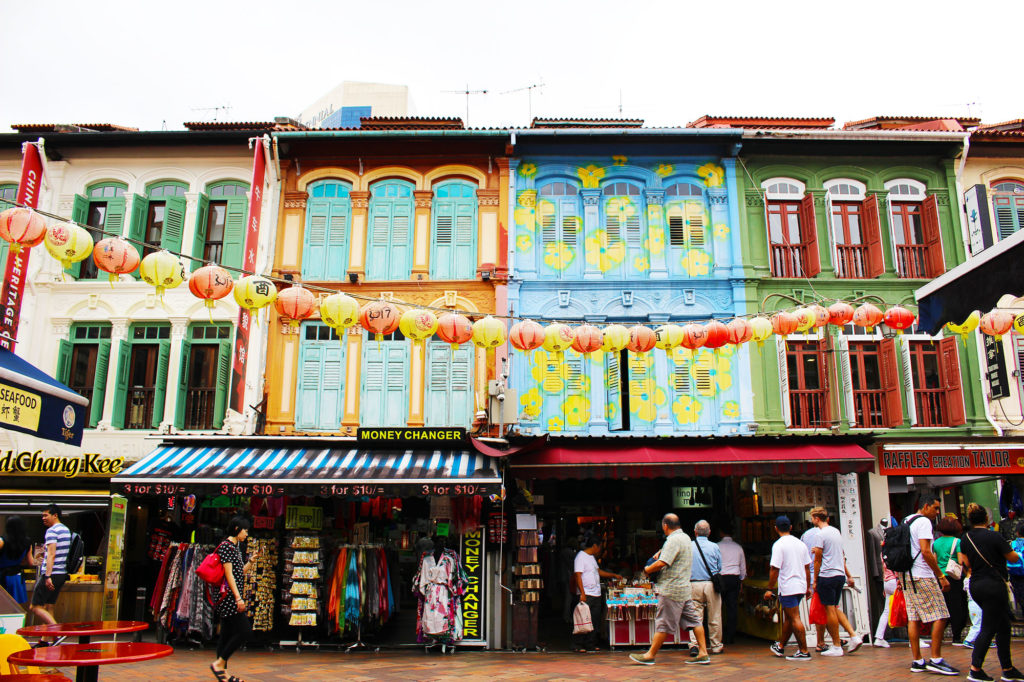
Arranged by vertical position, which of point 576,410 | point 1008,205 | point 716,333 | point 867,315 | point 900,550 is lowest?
point 900,550

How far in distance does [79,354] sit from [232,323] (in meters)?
2.87

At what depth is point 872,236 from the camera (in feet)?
47.4

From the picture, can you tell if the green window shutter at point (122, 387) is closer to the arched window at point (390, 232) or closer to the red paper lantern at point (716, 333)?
the arched window at point (390, 232)

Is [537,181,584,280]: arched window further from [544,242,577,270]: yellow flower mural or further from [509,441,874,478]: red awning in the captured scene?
[509,441,874,478]: red awning

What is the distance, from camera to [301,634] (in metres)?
10.7

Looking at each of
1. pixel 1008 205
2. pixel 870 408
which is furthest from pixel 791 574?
pixel 1008 205

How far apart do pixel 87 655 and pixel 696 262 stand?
38.8ft

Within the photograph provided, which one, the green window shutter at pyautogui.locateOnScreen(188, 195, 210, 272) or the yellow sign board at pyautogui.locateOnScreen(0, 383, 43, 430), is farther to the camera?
the green window shutter at pyautogui.locateOnScreen(188, 195, 210, 272)

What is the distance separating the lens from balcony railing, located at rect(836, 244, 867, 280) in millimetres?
14500

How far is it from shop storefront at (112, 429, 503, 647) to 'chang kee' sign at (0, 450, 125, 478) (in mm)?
1856

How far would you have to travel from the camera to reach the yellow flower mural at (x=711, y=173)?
14.9 metres

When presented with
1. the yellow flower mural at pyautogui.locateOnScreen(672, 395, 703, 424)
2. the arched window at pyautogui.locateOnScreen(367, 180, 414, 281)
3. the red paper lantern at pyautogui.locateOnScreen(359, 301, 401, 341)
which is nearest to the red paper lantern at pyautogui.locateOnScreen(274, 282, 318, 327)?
the red paper lantern at pyautogui.locateOnScreen(359, 301, 401, 341)

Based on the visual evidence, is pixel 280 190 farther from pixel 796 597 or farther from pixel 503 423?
pixel 796 597

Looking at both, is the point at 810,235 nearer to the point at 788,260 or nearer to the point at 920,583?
the point at 788,260
